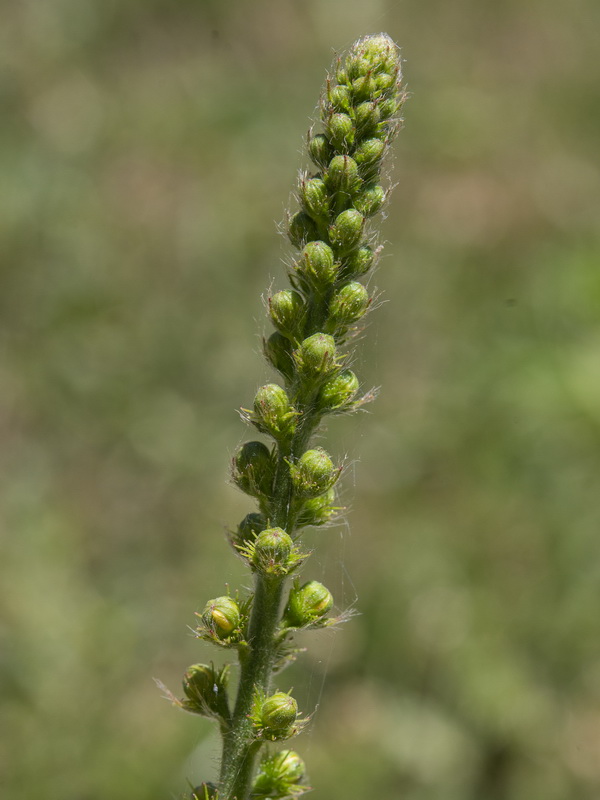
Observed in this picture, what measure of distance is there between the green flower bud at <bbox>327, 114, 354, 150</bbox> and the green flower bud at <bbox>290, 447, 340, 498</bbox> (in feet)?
2.84

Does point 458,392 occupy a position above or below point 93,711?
above

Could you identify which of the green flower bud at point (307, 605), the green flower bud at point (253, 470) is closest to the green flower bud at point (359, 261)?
the green flower bud at point (253, 470)

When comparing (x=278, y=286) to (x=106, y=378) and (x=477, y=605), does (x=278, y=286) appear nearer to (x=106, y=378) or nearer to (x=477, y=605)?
(x=106, y=378)

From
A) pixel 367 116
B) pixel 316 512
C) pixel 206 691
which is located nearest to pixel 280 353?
pixel 316 512

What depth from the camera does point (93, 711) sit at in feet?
20.0

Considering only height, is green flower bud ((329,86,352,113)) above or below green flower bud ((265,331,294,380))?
above

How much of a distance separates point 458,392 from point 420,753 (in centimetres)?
364

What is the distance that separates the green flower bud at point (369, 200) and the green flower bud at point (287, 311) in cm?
30

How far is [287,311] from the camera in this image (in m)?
2.44

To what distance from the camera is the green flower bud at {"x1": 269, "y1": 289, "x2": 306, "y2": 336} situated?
243cm

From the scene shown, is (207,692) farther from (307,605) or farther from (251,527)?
(251,527)

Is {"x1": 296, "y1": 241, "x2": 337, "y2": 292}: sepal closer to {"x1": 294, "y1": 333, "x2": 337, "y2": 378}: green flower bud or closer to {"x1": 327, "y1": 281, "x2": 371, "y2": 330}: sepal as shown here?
{"x1": 327, "y1": 281, "x2": 371, "y2": 330}: sepal

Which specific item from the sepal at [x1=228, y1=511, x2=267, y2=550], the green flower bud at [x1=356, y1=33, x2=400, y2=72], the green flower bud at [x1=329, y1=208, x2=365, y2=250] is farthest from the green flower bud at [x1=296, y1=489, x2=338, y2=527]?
the green flower bud at [x1=356, y1=33, x2=400, y2=72]

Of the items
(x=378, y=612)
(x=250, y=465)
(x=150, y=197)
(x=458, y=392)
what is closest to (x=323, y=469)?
(x=250, y=465)
